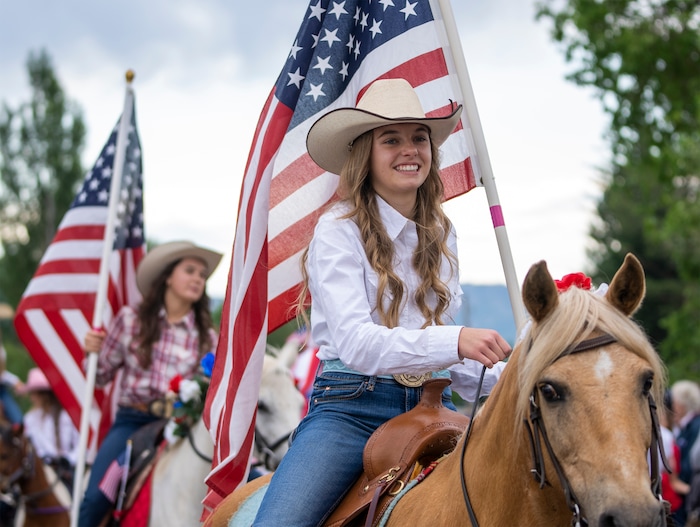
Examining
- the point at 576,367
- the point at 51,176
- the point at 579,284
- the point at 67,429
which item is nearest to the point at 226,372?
the point at 579,284

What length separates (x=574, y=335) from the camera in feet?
8.17

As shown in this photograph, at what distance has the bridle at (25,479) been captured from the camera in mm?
10117

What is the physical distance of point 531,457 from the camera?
2582 mm

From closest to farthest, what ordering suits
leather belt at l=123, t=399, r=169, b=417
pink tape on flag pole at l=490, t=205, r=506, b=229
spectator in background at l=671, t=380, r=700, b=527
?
pink tape on flag pole at l=490, t=205, r=506, b=229 → leather belt at l=123, t=399, r=169, b=417 → spectator in background at l=671, t=380, r=700, b=527

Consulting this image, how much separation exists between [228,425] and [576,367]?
2482 millimetres

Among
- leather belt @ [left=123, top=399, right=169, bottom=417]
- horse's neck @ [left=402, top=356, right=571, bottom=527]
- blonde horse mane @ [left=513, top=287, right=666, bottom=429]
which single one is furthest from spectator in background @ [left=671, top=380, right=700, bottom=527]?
blonde horse mane @ [left=513, top=287, right=666, bottom=429]

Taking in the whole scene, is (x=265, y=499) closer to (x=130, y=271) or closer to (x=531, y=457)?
(x=531, y=457)

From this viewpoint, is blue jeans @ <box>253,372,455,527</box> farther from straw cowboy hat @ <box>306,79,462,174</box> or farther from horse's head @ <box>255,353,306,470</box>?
horse's head @ <box>255,353,306,470</box>

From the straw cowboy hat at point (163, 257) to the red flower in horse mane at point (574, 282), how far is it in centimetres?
589

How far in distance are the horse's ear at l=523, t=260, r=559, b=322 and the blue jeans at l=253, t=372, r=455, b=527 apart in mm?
1077

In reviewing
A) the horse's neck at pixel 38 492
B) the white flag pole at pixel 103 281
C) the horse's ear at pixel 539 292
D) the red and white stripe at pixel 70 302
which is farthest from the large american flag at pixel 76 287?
the horse's ear at pixel 539 292

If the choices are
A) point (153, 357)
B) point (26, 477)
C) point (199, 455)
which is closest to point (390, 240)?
point (199, 455)

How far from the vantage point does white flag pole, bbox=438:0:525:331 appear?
4.05 m

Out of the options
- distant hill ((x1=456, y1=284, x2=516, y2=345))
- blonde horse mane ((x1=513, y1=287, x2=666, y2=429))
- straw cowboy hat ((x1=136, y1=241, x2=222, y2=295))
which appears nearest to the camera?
blonde horse mane ((x1=513, y1=287, x2=666, y2=429))
